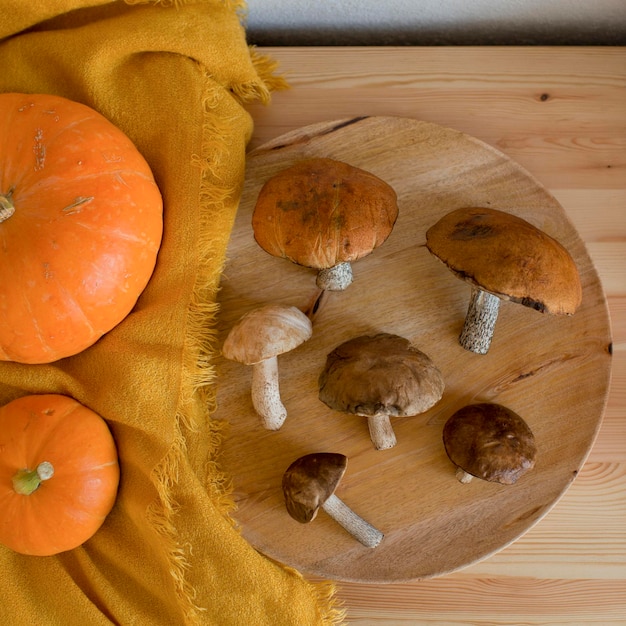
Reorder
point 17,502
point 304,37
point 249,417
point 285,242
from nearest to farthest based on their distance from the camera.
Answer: point 285,242, point 17,502, point 249,417, point 304,37

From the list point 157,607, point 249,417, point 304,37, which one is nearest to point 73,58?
point 304,37

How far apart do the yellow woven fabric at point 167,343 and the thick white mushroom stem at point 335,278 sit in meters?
0.24

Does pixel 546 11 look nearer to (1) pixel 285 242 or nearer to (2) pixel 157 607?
(1) pixel 285 242

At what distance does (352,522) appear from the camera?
1383mm

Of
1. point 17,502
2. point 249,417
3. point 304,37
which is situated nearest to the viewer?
point 17,502

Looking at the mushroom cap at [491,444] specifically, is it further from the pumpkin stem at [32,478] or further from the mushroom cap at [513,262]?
the pumpkin stem at [32,478]

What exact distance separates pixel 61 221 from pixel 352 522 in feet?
3.03

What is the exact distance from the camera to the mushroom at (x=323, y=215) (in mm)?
1201

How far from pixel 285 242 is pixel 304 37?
0.74 m

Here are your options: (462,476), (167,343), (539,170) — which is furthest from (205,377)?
(539,170)

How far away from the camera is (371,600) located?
5.00ft

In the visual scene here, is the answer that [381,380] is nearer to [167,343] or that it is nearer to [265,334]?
[265,334]

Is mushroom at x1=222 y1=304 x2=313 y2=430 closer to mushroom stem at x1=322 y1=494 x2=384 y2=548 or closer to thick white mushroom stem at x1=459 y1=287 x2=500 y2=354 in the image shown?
mushroom stem at x1=322 y1=494 x2=384 y2=548

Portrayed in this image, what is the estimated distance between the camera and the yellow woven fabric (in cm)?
136
